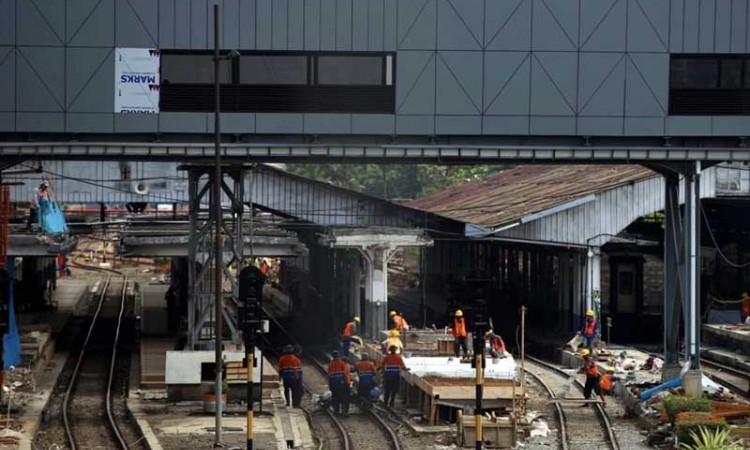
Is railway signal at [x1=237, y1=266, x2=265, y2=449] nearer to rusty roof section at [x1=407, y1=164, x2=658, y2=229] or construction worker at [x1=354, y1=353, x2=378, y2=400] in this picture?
construction worker at [x1=354, y1=353, x2=378, y2=400]

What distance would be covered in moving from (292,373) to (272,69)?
20.4 ft

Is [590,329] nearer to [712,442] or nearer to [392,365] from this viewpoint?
[392,365]

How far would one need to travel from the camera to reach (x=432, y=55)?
2794 cm

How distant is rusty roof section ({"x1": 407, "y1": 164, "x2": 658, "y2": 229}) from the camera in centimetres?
3993

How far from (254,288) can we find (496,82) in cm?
788

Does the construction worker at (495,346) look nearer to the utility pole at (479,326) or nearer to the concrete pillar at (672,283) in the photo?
the concrete pillar at (672,283)

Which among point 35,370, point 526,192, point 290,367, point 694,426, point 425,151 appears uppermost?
point 425,151

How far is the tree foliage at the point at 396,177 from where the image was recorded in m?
87.1

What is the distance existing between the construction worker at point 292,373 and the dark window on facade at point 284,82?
502cm

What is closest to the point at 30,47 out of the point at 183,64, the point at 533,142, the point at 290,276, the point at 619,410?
the point at 183,64

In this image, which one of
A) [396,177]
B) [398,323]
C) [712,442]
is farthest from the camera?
[396,177]

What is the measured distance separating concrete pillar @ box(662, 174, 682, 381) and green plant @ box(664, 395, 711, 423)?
441cm

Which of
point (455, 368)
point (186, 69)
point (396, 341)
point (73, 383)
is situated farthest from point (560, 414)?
point (73, 383)

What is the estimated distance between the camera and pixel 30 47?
2725 centimetres
